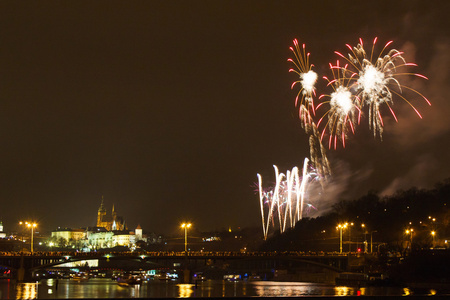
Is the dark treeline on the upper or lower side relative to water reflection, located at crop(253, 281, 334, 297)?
upper

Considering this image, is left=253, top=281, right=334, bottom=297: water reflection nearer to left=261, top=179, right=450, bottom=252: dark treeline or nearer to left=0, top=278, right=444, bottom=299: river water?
left=0, top=278, right=444, bottom=299: river water

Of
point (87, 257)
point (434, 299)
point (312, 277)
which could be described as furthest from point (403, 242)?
point (434, 299)

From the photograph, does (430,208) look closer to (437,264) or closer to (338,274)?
(338,274)

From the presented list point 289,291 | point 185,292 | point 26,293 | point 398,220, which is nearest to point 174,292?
point 185,292

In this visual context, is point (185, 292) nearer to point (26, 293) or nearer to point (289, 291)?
point (289, 291)

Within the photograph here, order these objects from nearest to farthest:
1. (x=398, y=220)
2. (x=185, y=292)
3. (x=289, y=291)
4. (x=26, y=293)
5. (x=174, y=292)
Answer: (x=26, y=293) < (x=174, y=292) < (x=185, y=292) < (x=289, y=291) < (x=398, y=220)

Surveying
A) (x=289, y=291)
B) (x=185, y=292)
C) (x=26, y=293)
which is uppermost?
(x=26, y=293)

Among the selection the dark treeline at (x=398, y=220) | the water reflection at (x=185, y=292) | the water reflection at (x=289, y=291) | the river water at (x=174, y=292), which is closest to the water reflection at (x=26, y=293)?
the river water at (x=174, y=292)

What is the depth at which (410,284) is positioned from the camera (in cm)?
10700

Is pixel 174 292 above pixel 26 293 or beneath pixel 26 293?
beneath

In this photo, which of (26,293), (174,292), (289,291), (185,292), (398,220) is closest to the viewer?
(26,293)

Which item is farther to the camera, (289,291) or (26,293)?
(289,291)

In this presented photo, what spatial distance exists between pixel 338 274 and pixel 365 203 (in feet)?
197

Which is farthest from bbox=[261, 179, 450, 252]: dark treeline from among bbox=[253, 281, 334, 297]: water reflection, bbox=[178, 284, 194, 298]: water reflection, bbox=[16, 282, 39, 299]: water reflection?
bbox=[16, 282, 39, 299]: water reflection
